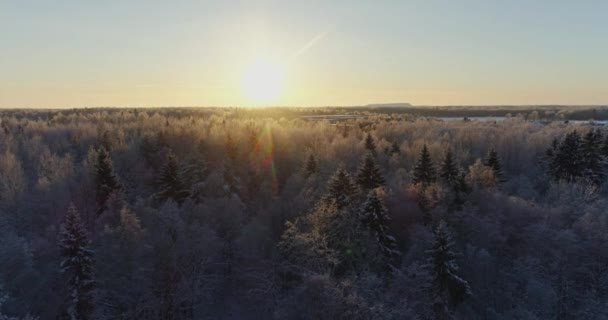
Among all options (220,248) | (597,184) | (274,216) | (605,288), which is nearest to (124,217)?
(220,248)

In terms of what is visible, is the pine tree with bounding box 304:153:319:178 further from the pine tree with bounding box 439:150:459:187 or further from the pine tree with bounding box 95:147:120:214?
the pine tree with bounding box 95:147:120:214

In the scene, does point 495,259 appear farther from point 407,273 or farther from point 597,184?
point 597,184

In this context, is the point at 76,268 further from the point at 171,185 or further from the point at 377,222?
the point at 377,222

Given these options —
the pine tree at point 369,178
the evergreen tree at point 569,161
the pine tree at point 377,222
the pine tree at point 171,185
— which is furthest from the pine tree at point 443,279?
the evergreen tree at point 569,161

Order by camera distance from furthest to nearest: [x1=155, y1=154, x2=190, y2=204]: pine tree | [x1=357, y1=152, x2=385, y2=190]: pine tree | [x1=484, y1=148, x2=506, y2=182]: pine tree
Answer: [x1=484, y1=148, x2=506, y2=182]: pine tree, [x1=155, y1=154, x2=190, y2=204]: pine tree, [x1=357, y1=152, x2=385, y2=190]: pine tree

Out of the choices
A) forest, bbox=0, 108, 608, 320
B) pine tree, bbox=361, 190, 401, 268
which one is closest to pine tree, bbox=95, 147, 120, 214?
forest, bbox=0, 108, 608, 320

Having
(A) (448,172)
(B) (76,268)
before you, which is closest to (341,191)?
(A) (448,172)

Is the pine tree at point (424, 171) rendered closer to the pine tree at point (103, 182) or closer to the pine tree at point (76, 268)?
the pine tree at point (76, 268)
